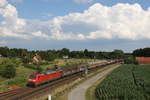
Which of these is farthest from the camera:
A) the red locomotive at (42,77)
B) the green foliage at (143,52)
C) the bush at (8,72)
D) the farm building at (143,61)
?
the green foliage at (143,52)

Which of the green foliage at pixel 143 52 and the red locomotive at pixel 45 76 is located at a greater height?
the green foliage at pixel 143 52

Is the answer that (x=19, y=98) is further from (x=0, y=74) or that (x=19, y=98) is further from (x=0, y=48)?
(x=0, y=48)

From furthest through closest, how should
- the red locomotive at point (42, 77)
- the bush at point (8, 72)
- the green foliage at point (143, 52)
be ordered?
the green foliage at point (143, 52) → the bush at point (8, 72) → the red locomotive at point (42, 77)

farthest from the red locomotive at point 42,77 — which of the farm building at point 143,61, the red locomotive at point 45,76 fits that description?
the farm building at point 143,61

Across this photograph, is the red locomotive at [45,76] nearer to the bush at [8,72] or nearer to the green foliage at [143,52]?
the bush at [8,72]

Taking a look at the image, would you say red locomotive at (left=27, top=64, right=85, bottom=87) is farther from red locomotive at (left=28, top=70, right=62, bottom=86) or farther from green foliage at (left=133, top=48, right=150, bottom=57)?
green foliage at (left=133, top=48, right=150, bottom=57)

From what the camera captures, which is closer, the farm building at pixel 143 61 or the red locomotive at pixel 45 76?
the red locomotive at pixel 45 76

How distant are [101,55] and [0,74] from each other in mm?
152395

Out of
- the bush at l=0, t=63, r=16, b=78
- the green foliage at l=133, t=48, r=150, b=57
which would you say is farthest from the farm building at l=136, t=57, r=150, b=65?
the bush at l=0, t=63, r=16, b=78

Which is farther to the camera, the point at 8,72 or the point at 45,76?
the point at 8,72

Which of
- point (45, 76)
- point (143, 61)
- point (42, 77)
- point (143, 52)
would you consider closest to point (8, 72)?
point (45, 76)

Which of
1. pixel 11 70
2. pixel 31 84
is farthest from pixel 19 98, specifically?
pixel 11 70

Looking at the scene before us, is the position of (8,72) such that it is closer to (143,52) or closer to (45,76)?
(45,76)

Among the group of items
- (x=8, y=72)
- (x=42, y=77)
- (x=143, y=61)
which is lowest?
(x=42, y=77)
